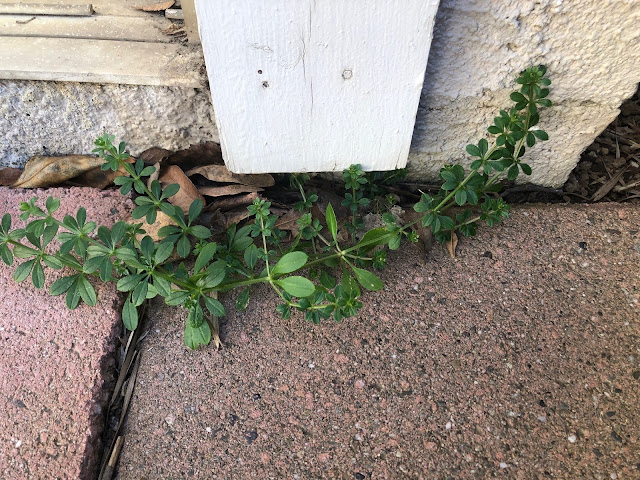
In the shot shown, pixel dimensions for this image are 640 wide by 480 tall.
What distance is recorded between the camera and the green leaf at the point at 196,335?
5.25ft

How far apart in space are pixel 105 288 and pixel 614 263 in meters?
1.69

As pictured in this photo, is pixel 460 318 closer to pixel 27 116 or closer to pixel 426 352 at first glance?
pixel 426 352

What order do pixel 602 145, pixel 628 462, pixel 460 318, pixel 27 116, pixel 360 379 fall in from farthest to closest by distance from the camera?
1. pixel 602 145
2. pixel 27 116
3. pixel 460 318
4. pixel 360 379
5. pixel 628 462

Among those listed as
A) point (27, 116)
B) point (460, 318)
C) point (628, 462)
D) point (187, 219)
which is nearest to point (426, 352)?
point (460, 318)

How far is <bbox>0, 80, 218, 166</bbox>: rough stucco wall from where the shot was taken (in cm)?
174

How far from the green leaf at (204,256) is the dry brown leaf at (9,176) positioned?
35.0 inches

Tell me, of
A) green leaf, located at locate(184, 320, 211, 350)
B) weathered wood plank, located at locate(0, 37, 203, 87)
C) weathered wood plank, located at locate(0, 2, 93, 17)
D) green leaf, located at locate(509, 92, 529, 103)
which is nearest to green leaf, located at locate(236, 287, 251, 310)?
green leaf, located at locate(184, 320, 211, 350)

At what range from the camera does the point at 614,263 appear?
1797mm

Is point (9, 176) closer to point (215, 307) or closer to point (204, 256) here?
point (204, 256)

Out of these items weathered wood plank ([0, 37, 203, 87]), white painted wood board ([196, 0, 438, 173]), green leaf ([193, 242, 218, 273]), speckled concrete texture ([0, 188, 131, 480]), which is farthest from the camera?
weathered wood plank ([0, 37, 203, 87])

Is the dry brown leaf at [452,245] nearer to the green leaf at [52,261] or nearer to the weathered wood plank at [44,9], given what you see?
the green leaf at [52,261]

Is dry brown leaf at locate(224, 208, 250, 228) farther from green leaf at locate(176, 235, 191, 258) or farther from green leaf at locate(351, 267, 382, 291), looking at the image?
green leaf at locate(351, 267, 382, 291)

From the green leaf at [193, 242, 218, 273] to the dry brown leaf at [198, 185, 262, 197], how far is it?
1.06 ft

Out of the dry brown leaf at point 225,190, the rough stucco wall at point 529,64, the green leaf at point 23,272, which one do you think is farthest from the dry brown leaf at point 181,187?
the rough stucco wall at point 529,64
